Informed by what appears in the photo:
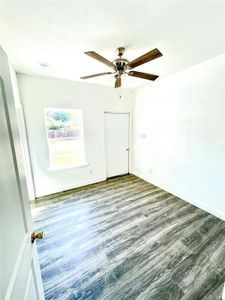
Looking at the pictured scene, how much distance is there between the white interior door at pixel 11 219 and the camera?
0.56m

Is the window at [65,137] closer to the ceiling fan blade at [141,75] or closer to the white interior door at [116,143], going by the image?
the white interior door at [116,143]

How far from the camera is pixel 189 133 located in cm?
269

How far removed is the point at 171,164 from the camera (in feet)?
10.4

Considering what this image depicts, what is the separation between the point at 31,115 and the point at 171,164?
3237mm

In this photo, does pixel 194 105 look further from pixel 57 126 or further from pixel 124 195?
pixel 57 126

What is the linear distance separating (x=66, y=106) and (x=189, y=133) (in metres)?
2.72

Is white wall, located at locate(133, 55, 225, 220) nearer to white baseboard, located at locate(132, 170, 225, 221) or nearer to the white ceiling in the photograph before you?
white baseboard, located at locate(132, 170, 225, 221)

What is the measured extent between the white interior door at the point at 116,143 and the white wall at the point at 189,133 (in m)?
0.62

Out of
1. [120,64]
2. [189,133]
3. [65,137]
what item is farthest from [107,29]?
[65,137]

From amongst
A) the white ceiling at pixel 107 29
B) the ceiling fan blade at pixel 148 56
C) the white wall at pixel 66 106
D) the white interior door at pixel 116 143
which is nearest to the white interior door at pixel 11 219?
the white ceiling at pixel 107 29

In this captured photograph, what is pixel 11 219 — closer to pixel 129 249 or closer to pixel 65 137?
pixel 129 249

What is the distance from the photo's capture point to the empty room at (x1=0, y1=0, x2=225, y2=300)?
4.05ft

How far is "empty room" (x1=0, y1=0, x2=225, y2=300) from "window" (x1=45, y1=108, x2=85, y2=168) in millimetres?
24

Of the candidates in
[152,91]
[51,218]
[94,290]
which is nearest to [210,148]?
[152,91]
